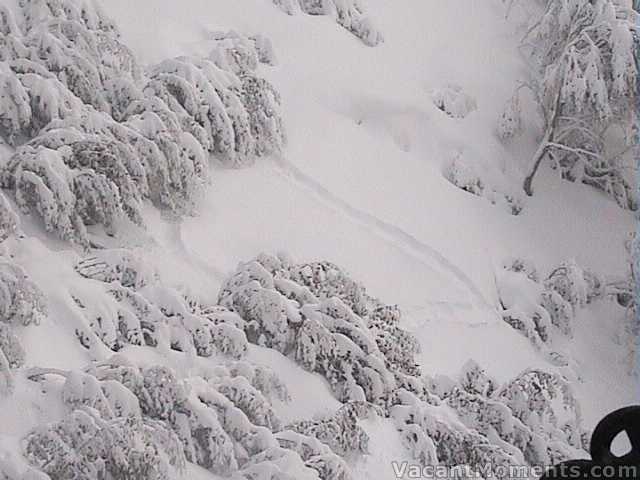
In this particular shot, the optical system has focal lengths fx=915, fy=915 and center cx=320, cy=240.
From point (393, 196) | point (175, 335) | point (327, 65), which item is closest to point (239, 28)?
point (327, 65)

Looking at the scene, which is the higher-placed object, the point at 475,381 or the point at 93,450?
the point at 93,450

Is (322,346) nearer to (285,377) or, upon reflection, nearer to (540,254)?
(285,377)

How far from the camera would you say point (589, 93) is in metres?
3.95

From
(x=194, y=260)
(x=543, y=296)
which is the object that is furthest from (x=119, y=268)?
(x=543, y=296)

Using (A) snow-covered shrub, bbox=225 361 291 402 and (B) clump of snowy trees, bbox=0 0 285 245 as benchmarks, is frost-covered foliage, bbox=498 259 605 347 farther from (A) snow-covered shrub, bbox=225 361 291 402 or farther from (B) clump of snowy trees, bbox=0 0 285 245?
(A) snow-covered shrub, bbox=225 361 291 402

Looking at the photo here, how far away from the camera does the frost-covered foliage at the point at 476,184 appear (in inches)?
155

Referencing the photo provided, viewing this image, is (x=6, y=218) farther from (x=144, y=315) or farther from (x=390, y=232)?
(x=390, y=232)

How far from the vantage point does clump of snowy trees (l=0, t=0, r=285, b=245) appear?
8.91 ft

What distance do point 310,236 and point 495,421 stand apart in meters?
0.93

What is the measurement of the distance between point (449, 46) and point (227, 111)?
5.39 feet

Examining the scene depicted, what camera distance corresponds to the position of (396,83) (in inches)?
164

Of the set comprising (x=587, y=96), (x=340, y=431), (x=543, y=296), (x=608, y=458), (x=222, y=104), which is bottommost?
(x=543, y=296)

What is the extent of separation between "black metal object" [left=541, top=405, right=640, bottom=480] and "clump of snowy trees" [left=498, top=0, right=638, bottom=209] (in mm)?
3560

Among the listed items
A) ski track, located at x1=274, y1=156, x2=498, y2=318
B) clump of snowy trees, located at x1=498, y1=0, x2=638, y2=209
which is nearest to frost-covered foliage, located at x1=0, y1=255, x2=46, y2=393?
ski track, located at x1=274, y1=156, x2=498, y2=318
